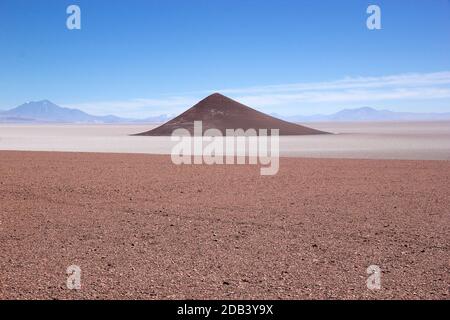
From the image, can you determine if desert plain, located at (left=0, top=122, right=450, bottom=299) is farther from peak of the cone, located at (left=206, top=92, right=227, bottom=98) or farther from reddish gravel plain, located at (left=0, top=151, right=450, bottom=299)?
peak of the cone, located at (left=206, top=92, right=227, bottom=98)

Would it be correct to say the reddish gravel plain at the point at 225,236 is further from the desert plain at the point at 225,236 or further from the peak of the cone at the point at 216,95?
the peak of the cone at the point at 216,95

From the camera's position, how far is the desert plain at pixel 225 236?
7078 mm

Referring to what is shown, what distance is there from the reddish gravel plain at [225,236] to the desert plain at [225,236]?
3cm

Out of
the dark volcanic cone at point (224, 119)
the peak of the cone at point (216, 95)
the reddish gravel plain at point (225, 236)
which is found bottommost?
the reddish gravel plain at point (225, 236)

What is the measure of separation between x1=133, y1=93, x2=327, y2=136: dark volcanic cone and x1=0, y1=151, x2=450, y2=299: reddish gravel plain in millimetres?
56273

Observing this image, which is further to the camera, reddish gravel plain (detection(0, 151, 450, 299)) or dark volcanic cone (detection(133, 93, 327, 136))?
dark volcanic cone (detection(133, 93, 327, 136))

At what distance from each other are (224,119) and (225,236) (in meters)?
70.8

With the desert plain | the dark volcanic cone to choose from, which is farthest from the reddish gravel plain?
the dark volcanic cone

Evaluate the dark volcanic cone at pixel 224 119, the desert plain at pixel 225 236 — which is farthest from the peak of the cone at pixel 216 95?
the desert plain at pixel 225 236

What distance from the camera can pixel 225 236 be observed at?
1016 cm

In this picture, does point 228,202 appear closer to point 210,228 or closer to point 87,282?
point 210,228

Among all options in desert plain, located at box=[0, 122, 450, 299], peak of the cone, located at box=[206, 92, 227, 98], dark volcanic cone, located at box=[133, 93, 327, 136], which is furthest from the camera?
peak of the cone, located at box=[206, 92, 227, 98]

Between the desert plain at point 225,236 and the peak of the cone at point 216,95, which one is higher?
Answer: the peak of the cone at point 216,95

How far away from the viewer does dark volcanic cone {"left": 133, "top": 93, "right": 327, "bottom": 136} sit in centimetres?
7712
